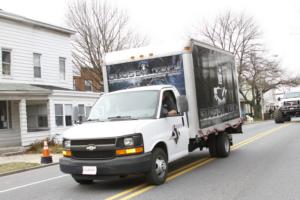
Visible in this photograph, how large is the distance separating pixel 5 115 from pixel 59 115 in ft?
9.54

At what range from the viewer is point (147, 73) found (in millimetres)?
10859

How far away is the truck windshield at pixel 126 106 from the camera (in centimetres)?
895

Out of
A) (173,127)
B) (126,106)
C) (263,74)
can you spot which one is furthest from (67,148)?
(263,74)

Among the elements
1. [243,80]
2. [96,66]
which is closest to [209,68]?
[96,66]

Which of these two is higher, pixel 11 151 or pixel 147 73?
pixel 147 73

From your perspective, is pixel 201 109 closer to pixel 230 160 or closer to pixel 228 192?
pixel 230 160

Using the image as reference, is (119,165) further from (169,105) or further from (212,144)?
(212,144)

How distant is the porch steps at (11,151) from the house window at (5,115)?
1930mm

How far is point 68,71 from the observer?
27719 millimetres

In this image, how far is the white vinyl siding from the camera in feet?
75.2

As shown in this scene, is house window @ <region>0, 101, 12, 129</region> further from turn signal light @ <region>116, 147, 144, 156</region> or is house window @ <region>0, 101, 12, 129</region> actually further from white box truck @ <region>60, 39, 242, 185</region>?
turn signal light @ <region>116, 147, 144, 156</region>

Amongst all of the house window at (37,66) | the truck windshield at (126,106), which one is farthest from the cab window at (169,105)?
the house window at (37,66)

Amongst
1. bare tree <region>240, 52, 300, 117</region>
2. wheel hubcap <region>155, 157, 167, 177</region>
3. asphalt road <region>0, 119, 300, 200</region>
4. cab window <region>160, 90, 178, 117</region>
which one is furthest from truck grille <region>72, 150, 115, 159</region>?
bare tree <region>240, 52, 300, 117</region>

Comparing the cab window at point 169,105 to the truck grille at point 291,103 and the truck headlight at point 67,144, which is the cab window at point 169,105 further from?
the truck grille at point 291,103
